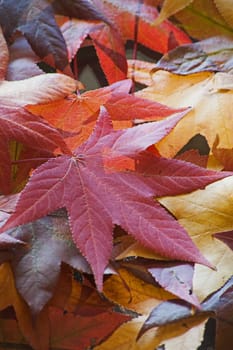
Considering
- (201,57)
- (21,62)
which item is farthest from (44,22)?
(201,57)

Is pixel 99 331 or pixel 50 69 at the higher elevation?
pixel 50 69

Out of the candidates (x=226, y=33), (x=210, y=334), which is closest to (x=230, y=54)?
(x=226, y=33)

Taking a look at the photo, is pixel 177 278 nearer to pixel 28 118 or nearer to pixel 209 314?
pixel 209 314

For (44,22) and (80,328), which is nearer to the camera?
(80,328)

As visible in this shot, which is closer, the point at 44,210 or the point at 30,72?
the point at 44,210

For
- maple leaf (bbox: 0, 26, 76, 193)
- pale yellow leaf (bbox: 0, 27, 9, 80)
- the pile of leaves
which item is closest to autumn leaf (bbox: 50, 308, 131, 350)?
the pile of leaves

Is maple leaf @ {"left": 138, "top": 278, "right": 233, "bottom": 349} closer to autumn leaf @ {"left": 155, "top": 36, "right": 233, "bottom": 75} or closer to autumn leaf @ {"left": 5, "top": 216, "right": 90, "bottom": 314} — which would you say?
autumn leaf @ {"left": 5, "top": 216, "right": 90, "bottom": 314}

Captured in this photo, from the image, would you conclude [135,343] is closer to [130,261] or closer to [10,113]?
[130,261]
